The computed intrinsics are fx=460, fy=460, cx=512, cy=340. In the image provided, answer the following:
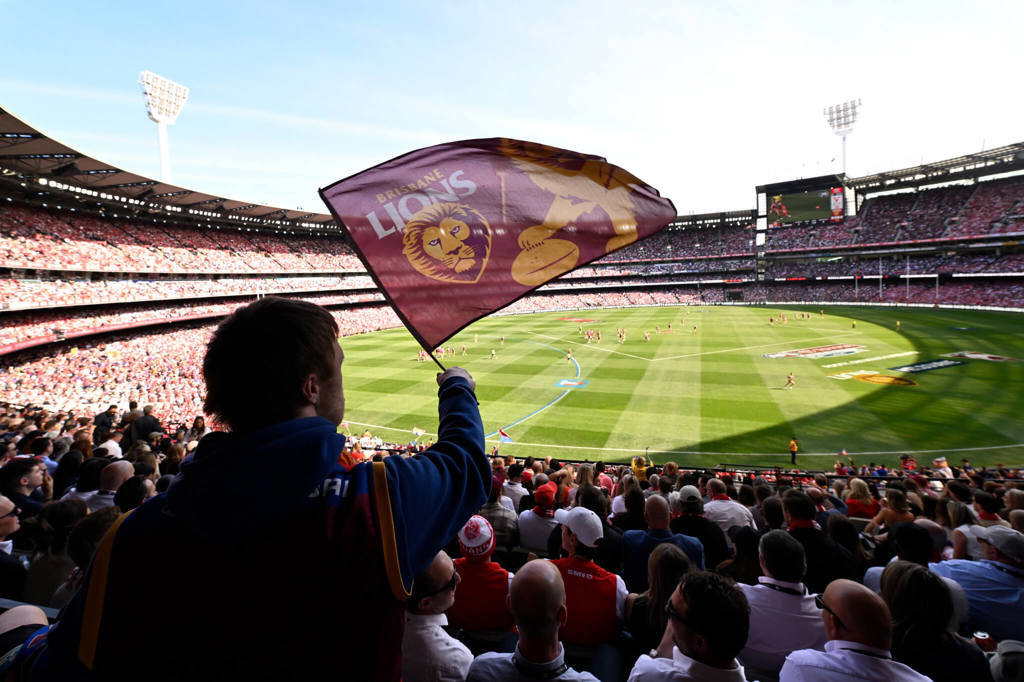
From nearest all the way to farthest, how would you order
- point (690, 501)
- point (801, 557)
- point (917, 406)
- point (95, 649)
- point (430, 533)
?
point (95, 649), point (430, 533), point (801, 557), point (690, 501), point (917, 406)

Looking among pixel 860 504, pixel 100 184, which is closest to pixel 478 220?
pixel 860 504

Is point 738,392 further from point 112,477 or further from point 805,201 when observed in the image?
point 805,201

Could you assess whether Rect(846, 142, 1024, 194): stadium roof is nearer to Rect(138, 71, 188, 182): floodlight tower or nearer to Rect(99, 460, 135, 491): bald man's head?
Rect(99, 460, 135, 491): bald man's head

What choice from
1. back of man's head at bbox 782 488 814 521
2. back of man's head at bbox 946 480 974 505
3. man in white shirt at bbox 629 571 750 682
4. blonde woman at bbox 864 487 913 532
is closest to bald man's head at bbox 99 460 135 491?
man in white shirt at bbox 629 571 750 682

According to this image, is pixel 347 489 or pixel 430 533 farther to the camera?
pixel 430 533

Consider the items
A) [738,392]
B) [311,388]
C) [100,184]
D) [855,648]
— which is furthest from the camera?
[100,184]

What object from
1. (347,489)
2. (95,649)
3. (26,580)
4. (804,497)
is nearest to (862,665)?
(804,497)

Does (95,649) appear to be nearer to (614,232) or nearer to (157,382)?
(614,232)

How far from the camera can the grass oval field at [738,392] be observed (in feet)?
61.5

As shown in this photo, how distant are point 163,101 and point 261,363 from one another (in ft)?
279

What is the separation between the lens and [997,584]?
15.1 feet

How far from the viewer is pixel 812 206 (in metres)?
84.6

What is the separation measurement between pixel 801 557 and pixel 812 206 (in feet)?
328

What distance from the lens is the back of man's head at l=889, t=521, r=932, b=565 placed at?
5039 millimetres
